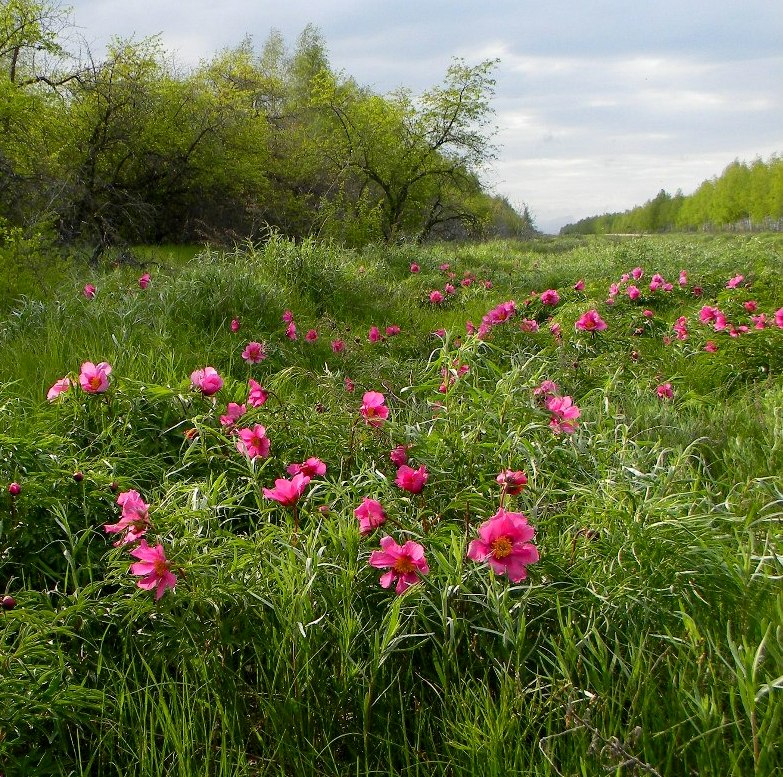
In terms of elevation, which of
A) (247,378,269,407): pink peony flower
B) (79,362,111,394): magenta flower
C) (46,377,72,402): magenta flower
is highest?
(79,362,111,394): magenta flower

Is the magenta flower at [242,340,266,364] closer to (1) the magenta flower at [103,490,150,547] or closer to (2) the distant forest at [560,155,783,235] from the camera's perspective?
(1) the magenta flower at [103,490,150,547]

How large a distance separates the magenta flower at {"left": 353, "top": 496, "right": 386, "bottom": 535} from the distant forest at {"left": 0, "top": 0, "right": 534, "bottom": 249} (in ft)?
18.7

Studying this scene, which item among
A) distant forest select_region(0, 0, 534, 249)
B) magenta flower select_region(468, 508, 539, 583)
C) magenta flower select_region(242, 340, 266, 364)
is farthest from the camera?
distant forest select_region(0, 0, 534, 249)

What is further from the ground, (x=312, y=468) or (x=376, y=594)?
(x=312, y=468)

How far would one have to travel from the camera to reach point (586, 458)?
243 cm

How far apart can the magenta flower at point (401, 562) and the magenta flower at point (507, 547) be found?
0.14 metres

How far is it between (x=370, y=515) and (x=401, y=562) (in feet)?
0.65

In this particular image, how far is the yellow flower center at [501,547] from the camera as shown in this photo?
1.51 m

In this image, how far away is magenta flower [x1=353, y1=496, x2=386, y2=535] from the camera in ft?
5.70

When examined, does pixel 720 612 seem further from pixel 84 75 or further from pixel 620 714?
pixel 84 75

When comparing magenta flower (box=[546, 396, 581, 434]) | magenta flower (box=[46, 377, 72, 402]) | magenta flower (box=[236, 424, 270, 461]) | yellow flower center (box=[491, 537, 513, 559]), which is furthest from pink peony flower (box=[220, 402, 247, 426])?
yellow flower center (box=[491, 537, 513, 559])

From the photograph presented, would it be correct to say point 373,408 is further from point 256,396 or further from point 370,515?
point 370,515

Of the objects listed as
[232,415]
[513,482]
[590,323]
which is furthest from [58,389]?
[590,323]

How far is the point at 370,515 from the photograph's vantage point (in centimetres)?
174
